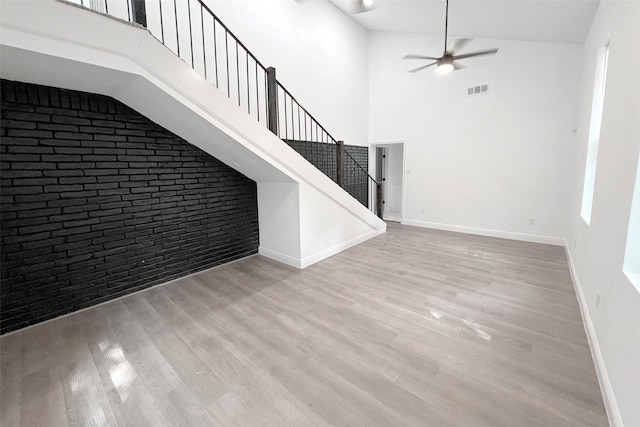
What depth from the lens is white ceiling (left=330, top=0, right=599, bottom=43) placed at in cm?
333

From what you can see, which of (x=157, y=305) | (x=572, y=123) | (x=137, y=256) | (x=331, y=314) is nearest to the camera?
(x=331, y=314)

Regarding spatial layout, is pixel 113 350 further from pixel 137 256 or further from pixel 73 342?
pixel 137 256

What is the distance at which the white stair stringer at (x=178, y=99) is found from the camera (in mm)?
1693

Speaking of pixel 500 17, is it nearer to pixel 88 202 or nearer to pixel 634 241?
pixel 634 241

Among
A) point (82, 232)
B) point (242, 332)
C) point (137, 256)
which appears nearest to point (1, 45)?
point (82, 232)

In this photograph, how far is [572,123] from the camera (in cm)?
448

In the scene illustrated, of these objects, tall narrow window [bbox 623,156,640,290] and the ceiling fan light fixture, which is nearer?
tall narrow window [bbox 623,156,640,290]

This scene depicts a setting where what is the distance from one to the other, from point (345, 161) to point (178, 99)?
4408mm

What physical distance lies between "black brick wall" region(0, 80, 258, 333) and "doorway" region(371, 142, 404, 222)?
536 centimetres

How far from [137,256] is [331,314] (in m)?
2.37

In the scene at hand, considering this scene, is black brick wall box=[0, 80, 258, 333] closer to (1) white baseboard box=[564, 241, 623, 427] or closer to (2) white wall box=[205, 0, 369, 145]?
(2) white wall box=[205, 0, 369, 145]

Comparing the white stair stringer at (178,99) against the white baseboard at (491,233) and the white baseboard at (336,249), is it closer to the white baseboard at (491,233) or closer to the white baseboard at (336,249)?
the white baseboard at (336,249)

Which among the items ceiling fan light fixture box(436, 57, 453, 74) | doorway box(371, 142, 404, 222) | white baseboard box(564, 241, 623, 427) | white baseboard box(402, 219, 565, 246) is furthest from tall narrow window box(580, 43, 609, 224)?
doorway box(371, 142, 404, 222)

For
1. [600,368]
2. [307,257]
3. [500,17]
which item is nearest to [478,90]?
[500,17]
